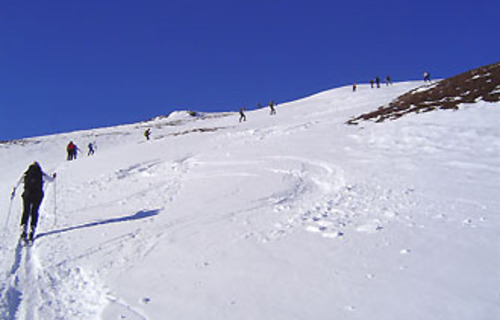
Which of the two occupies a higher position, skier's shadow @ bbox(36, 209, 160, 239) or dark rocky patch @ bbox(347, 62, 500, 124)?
dark rocky patch @ bbox(347, 62, 500, 124)

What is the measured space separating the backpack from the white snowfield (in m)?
1.23

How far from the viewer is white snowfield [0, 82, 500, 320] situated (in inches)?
164

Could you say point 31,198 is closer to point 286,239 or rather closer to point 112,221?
point 112,221

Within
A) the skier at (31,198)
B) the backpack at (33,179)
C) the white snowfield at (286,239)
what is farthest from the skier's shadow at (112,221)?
the backpack at (33,179)

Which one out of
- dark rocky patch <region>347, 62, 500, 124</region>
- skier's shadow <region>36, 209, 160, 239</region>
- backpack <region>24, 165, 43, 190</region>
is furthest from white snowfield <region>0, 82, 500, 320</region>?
dark rocky patch <region>347, 62, 500, 124</region>

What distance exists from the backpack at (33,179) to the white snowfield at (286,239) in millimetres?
1233

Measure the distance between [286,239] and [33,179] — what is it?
692cm

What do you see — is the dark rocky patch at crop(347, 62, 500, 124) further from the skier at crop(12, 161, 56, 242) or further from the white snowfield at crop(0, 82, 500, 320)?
the skier at crop(12, 161, 56, 242)

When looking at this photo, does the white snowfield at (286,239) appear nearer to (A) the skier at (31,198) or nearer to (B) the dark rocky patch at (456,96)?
(A) the skier at (31,198)

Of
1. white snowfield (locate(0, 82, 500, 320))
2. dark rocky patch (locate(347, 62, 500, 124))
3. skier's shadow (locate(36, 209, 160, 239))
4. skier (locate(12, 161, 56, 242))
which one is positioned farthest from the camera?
dark rocky patch (locate(347, 62, 500, 124))

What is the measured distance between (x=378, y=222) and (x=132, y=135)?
37444 mm

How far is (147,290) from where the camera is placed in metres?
4.95

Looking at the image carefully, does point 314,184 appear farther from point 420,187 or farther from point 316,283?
point 316,283

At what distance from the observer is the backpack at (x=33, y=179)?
336 inches
